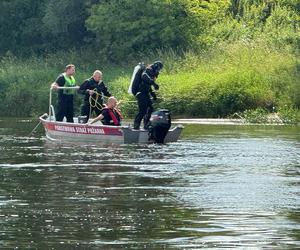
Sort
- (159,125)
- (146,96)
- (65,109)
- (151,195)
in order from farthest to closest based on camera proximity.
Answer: (65,109)
(146,96)
(159,125)
(151,195)

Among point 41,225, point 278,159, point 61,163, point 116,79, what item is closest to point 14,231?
point 41,225

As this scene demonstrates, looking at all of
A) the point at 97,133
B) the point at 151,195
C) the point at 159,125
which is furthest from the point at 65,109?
the point at 151,195

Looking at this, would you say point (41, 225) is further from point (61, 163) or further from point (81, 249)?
point (61, 163)

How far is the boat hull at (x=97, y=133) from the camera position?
94.4 ft

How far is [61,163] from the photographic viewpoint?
23.8m

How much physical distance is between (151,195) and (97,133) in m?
11.0

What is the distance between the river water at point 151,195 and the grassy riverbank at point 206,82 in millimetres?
11221

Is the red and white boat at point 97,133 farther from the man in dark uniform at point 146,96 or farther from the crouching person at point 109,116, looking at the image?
the man in dark uniform at point 146,96

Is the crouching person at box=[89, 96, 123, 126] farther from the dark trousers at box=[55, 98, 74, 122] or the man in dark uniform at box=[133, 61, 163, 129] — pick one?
the dark trousers at box=[55, 98, 74, 122]

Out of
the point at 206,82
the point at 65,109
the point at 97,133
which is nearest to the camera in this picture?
the point at 97,133

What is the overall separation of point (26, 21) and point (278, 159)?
39523 millimetres

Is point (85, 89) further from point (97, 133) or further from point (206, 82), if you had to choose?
point (206, 82)

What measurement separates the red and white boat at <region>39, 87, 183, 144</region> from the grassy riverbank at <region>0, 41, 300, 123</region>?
22.1 feet

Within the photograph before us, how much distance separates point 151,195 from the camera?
18.3 metres
